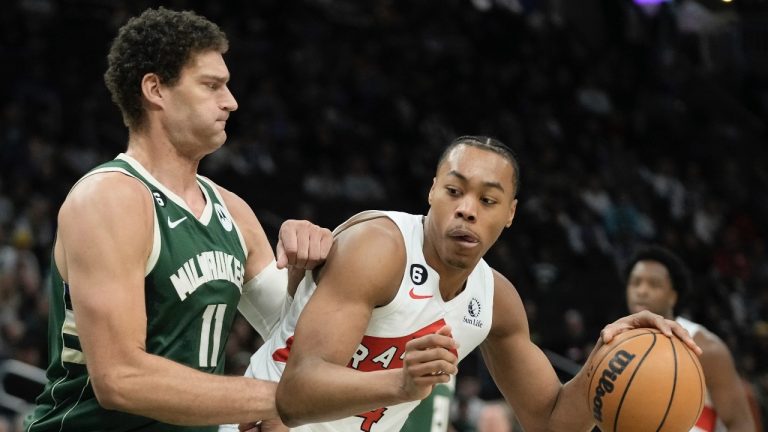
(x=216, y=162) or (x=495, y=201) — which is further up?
(x=495, y=201)

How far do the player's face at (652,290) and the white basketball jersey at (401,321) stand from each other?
2.23 m

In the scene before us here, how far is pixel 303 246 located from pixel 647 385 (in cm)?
114

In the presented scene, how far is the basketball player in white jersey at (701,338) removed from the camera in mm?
5660

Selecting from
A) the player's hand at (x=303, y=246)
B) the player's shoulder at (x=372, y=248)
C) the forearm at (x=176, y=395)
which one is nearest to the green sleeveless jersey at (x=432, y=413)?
the player's shoulder at (x=372, y=248)

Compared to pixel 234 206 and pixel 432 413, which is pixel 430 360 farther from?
pixel 432 413

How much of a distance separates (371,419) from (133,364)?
1084 millimetres

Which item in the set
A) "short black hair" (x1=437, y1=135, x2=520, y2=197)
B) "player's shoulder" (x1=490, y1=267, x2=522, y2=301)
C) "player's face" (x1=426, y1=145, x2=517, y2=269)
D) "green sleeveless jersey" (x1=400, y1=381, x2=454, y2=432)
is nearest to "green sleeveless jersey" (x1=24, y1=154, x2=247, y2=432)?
"player's face" (x1=426, y1=145, x2=517, y2=269)

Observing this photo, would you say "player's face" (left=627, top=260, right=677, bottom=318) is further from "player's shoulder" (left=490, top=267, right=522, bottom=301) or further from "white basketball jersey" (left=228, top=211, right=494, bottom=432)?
"white basketball jersey" (left=228, top=211, right=494, bottom=432)

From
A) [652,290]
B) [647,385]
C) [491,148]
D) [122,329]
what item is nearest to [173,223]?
[122,329]

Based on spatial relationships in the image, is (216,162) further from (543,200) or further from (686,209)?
(686,209)

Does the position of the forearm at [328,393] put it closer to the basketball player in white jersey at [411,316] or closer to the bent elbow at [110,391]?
the basketball player in white jersey at [411,316]

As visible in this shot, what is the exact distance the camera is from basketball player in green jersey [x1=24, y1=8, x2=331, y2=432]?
294cm

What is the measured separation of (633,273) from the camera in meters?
6.06

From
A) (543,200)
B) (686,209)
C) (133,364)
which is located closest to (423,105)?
(543,200)
